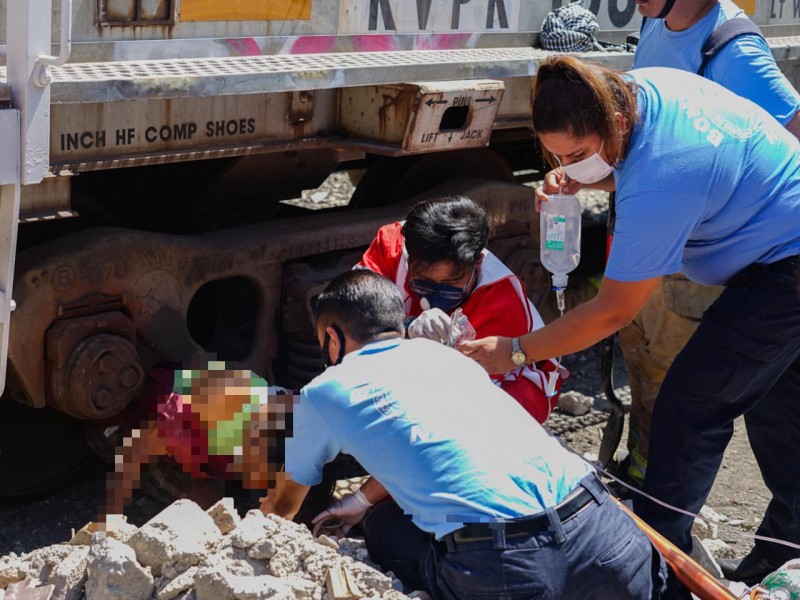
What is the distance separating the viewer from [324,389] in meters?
2.64

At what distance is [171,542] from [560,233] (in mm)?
1484

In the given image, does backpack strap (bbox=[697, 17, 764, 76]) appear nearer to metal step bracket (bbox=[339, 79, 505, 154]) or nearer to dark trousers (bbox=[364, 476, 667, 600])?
metal step bracket (bbox=[339, 79, 505, 154])

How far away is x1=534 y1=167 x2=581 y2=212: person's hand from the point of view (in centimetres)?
343

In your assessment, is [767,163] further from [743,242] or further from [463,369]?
[463,369]

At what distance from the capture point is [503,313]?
3.49 meters

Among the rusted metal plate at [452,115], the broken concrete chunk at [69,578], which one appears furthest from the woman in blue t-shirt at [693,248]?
the broken concrete chunk at [69,578]

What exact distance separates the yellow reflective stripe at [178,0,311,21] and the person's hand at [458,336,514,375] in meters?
1.08

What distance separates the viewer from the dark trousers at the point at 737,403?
123 inches

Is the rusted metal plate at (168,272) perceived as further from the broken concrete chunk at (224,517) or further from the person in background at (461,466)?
the person in background at (461,466)

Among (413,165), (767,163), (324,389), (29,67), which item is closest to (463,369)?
(324,389)

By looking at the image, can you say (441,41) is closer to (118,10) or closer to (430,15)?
(430,15)

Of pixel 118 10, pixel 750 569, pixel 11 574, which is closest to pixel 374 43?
pixel 118 10

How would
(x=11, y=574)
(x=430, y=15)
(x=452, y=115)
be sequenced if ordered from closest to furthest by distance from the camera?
(x=11, y=574)
(x=430, y=15)
(x=452, y=115)

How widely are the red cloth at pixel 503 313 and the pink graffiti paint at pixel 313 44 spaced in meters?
0.62
